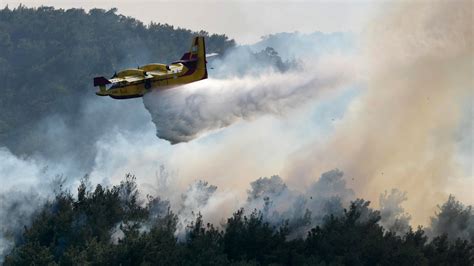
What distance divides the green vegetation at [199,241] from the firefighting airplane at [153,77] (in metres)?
7.80

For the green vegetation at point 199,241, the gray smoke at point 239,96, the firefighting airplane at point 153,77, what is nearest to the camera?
the green vegetation at point 199,241

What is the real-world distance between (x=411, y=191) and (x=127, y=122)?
2591 inches

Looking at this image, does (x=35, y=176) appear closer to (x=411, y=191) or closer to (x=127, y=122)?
(x=411, y=191)

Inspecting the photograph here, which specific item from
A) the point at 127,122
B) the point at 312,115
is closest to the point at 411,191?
the point at 312,115

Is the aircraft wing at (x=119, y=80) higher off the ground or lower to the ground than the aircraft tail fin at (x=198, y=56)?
lower

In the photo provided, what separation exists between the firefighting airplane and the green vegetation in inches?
307

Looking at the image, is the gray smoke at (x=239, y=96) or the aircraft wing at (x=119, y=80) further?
the gray smoke at (x=239, y=96)

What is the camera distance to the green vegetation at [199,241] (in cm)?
7675

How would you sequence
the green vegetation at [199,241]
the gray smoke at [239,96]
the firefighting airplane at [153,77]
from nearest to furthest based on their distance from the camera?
the green vegetation at [199,241] < the firefighting airplane at [153,77] < the gray smoke at [239,96]

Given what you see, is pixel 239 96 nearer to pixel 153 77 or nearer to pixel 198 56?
pixel 198 56

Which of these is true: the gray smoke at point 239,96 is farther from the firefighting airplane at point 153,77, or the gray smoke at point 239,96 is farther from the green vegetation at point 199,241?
the green vegetation at point 199,241

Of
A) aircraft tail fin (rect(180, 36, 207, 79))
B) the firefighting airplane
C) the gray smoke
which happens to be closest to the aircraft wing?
the firefighting airplane

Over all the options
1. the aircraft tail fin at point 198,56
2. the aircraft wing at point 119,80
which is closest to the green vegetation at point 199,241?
the aircraft wing at point 119,80

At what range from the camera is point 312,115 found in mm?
124812
